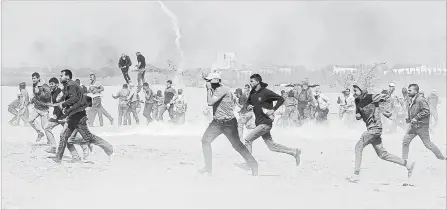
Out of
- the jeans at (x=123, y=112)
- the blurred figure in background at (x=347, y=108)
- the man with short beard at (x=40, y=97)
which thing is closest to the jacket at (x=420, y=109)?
the man with short beard at (x=40, y=97)

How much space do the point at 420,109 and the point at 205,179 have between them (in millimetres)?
3451

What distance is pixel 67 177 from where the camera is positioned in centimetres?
998

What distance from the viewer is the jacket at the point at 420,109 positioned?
10922 mm

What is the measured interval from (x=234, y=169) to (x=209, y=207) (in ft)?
10.1

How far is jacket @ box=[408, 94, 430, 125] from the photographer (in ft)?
35.8

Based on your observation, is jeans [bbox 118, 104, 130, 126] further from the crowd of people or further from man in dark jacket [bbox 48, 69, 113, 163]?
Result: man in dark jacket [bbox 48, 69, 113, 163]

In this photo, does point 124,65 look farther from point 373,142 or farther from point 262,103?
point 373,142

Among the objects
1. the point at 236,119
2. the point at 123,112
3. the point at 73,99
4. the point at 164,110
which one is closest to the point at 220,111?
the point at 236,119

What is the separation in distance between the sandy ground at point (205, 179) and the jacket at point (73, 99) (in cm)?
84

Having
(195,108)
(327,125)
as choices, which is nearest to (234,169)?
(327,125)

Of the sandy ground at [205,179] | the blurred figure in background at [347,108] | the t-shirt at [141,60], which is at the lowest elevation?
the sandy ground at [205,179]

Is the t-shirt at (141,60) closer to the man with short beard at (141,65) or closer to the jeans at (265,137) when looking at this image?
the man with short beard at (141,65)

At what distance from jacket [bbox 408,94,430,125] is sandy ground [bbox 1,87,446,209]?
2.80 feet

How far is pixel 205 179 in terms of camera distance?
985cm
